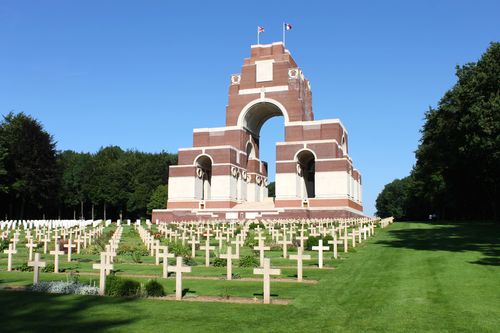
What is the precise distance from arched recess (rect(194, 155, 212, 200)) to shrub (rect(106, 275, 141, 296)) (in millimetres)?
47911

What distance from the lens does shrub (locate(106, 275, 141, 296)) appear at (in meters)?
9.87

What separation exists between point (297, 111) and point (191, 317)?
5170 cm

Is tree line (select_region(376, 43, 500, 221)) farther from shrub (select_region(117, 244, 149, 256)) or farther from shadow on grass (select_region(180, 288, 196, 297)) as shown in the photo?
shadow on grass (select_region(180, 288, 196, 297))

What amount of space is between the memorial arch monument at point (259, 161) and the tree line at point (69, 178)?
15.0 metres

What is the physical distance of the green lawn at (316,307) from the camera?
709 centimetres

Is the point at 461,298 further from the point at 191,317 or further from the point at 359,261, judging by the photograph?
the point at 359,261

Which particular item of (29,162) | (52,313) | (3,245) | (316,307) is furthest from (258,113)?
(52,313)

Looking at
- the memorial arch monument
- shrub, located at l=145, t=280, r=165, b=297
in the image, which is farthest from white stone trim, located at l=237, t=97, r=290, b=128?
shrub, located at l=145, t=280, r=165, b=297

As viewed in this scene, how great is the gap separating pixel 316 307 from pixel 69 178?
7141cm

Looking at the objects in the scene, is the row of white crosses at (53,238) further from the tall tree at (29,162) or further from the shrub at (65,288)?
the tall tree at (29,162)

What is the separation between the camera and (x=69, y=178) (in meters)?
73.6

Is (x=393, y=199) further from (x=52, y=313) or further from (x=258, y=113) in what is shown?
(x=52, y=313)

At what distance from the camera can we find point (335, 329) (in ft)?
22.7

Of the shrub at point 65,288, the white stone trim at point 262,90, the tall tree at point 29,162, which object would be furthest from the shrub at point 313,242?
the tall tree at point 29,162
